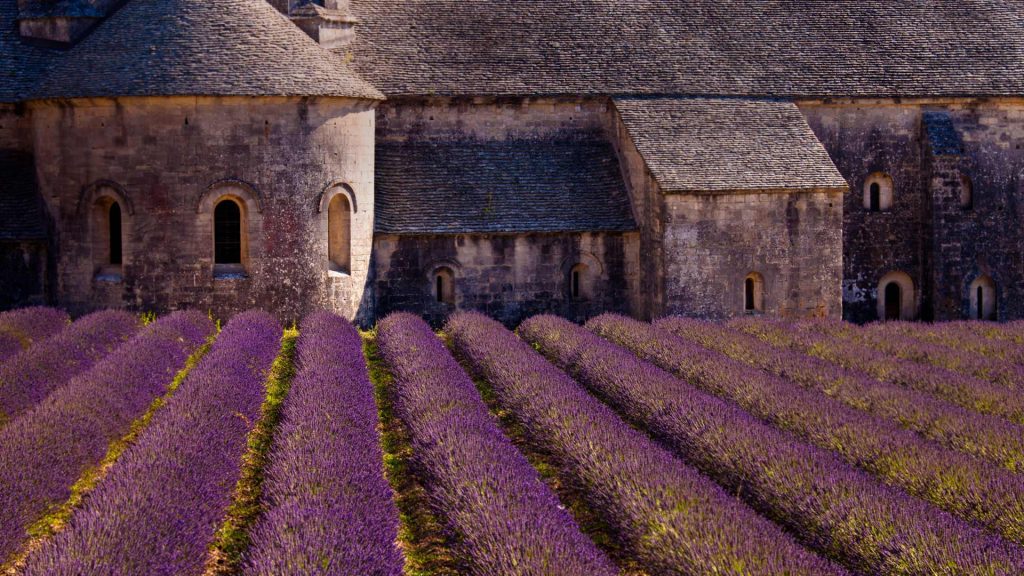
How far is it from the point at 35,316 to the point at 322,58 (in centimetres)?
694

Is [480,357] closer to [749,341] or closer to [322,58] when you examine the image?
[749,341]

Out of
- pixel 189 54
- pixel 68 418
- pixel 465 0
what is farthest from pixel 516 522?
pixel 465 0

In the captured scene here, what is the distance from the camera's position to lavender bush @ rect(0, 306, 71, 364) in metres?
16.4

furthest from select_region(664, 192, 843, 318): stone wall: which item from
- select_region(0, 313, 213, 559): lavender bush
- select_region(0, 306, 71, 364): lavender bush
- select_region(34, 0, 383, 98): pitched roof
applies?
select_region(0, 306, 71, 364): lavender bush

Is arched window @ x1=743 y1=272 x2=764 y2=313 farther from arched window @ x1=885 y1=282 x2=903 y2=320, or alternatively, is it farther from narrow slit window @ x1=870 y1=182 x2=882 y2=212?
arched window @ x1=885 y1=282 x2=903 y2=320

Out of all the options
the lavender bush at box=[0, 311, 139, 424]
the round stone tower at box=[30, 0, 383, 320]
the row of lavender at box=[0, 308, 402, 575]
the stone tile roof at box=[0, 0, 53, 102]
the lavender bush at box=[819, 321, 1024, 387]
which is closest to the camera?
the row of lavender at box=[0, 308, 402, 575]

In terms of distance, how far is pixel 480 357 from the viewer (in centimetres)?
1677

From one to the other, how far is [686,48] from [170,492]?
62.3 ft

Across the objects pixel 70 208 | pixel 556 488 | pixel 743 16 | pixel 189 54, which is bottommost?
pixel 556 488

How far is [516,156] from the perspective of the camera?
78.5 ft

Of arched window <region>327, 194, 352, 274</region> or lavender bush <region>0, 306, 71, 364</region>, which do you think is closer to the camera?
lavender bush <region>0, 306, 71, 364</region>

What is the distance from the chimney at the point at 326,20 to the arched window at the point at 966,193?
1394cm

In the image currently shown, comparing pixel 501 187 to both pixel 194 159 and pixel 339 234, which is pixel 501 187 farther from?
pixel 194 159

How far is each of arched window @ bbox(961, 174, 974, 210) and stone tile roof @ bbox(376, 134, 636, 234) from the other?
807cm
